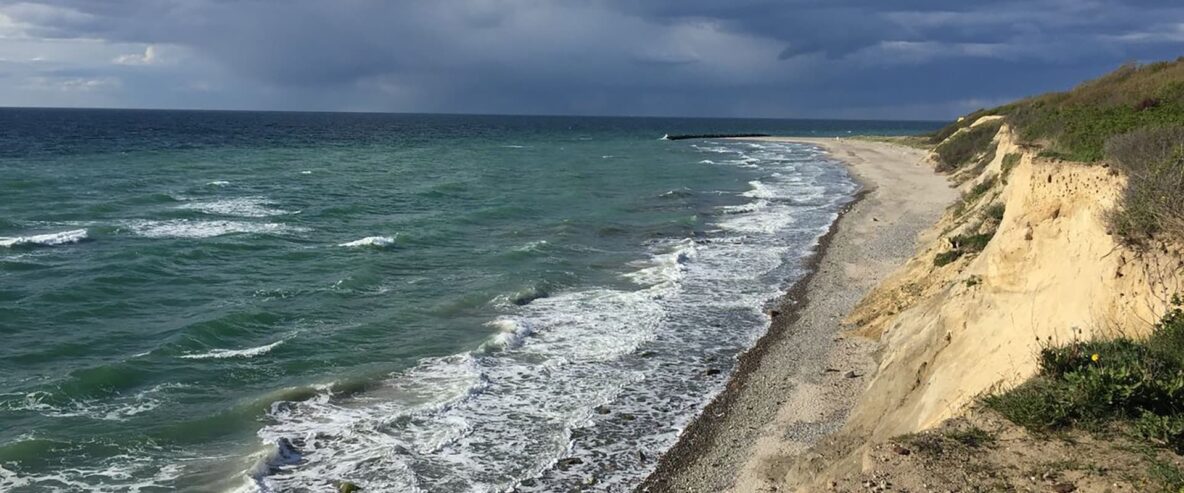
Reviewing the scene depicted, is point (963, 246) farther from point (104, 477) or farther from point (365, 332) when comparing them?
point (104, 477)

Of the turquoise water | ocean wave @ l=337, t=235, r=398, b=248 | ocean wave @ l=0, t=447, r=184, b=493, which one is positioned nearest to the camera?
ocean wave @ l=0, t=447, r=184, b=493

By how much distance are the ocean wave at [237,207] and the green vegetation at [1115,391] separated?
37.4m

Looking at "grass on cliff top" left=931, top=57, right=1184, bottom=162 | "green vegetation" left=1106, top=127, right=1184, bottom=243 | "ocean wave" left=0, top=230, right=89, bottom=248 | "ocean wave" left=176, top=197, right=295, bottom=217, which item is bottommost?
"ocean wave" left=0, top=230, right=89, bottom=248

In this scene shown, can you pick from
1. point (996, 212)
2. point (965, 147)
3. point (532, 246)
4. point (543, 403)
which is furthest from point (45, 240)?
point (965, 147)

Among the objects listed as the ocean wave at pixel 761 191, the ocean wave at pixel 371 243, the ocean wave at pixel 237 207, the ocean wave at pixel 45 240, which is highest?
the ocean wave at pixel 761 191

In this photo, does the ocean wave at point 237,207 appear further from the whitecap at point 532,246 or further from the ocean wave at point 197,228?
the whitecap at point 532,246

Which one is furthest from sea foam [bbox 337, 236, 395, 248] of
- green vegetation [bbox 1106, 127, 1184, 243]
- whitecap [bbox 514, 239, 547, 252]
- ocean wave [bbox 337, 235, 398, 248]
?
green vegetation [bbox 1106, 127, 1184, 243]

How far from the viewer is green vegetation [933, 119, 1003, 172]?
186 ft

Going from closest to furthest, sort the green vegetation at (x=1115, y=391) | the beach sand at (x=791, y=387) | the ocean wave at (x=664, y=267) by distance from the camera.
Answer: the green vegetation at (x=1115, y=391), the beach sand at (x=791, y=387), the ocean wave at (x=664, y=267)

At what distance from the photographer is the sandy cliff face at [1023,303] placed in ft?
31.9

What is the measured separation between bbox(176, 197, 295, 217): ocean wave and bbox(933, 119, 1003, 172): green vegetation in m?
46.0

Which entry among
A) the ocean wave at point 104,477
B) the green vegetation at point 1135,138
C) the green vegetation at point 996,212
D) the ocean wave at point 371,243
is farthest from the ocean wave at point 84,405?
the green vegetation at point 996,212

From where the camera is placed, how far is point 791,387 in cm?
1680

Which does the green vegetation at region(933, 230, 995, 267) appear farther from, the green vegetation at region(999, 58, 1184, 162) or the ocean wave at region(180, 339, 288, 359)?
the ocean wave at region(180, 339, 288, 359)
